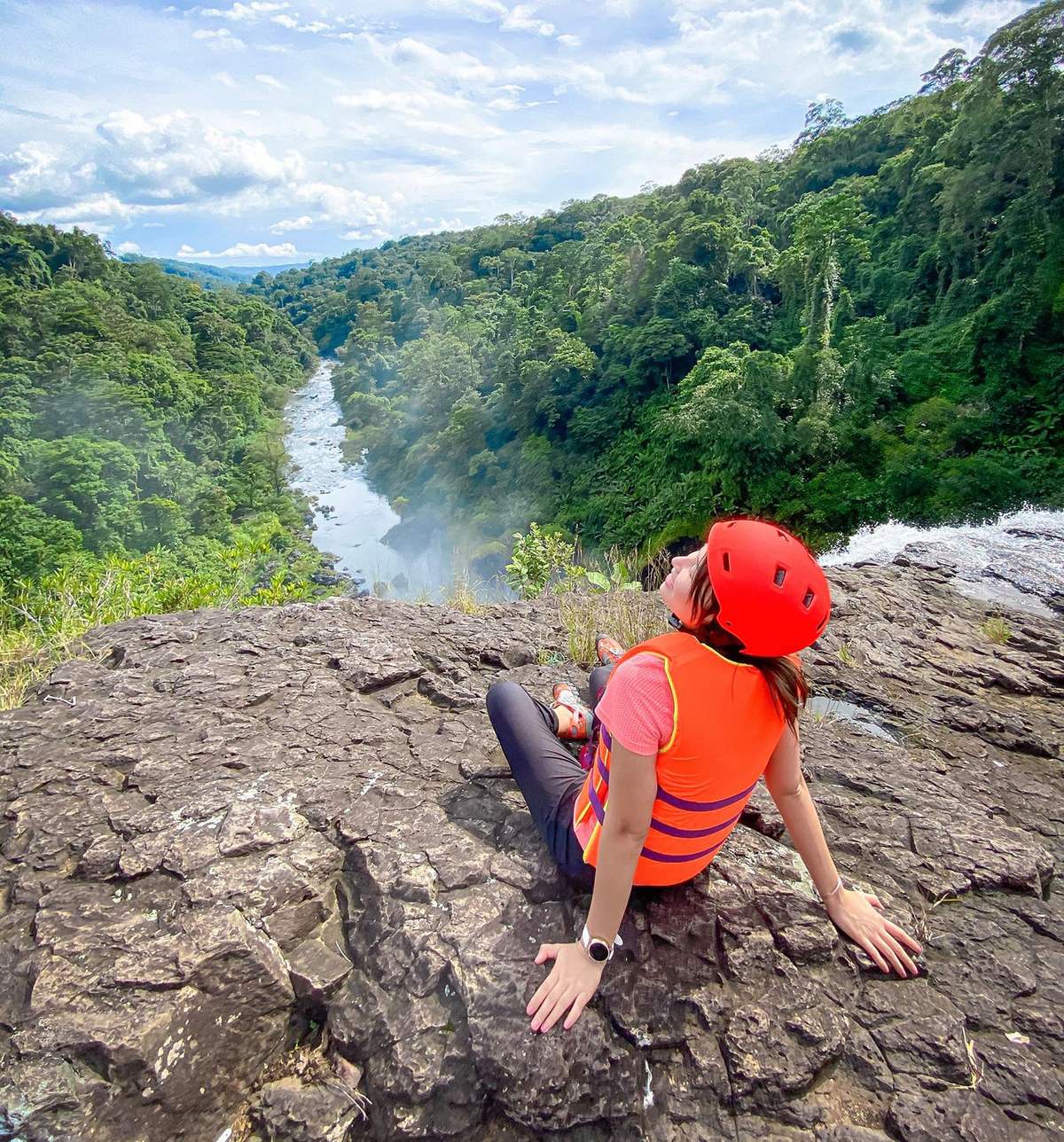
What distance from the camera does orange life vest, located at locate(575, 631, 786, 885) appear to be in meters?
1.40

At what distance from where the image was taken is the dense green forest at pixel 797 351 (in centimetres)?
1653

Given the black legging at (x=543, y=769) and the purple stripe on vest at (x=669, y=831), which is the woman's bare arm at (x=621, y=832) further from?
the black legging at (x=543, y=769)

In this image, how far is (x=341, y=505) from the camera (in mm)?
39969

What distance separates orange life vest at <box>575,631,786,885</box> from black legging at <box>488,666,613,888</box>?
0.27m

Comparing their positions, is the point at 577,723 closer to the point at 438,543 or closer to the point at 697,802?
the point at 697,802

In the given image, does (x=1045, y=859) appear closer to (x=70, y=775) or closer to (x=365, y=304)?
(x=70, y=775)

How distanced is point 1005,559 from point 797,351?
11.6 m

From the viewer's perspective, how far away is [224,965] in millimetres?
1726

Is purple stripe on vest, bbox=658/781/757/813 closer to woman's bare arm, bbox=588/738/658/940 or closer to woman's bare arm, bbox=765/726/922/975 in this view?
woman's bare arm, bbox=588/738/658/940

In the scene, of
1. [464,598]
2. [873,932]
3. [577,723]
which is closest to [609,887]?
[873,932]

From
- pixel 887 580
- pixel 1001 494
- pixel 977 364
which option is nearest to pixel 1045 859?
pixel 887 580

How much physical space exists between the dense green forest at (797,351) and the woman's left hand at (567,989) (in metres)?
16.1

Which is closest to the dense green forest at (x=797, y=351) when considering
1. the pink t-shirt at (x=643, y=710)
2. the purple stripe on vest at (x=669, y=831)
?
the purple stripe on vest at (x=669, y=831)

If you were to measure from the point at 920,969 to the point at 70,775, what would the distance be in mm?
2801
